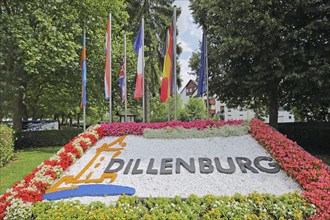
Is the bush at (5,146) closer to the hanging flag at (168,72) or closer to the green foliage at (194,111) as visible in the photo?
the hanging flag at (168,72)

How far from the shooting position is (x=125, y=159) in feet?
21.6

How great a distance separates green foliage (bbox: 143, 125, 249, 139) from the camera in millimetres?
7867

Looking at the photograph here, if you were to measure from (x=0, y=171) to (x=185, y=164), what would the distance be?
717 cm

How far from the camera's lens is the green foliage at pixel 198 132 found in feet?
25.8

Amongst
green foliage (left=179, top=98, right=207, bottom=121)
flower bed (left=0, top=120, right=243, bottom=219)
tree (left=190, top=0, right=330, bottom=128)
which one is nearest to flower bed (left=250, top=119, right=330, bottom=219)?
flower bed (left=0, top=120, right=243, bottom=219)

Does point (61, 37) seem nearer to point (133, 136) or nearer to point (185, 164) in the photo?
point (133, 136)

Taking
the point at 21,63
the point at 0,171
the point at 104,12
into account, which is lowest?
the point at 0,171

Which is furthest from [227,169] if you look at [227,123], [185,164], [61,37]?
[61,37]

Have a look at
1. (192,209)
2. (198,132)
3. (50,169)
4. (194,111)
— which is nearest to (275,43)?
(198,132)

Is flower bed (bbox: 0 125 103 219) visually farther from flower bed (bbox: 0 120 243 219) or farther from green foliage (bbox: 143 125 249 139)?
green foliage (bbox: 143 125 249 139)

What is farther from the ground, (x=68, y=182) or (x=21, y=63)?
(x=21, y=63)

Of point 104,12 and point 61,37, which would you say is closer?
point 61,37

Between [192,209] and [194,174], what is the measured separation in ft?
5.26

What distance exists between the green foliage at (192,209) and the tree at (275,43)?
25.8ft
